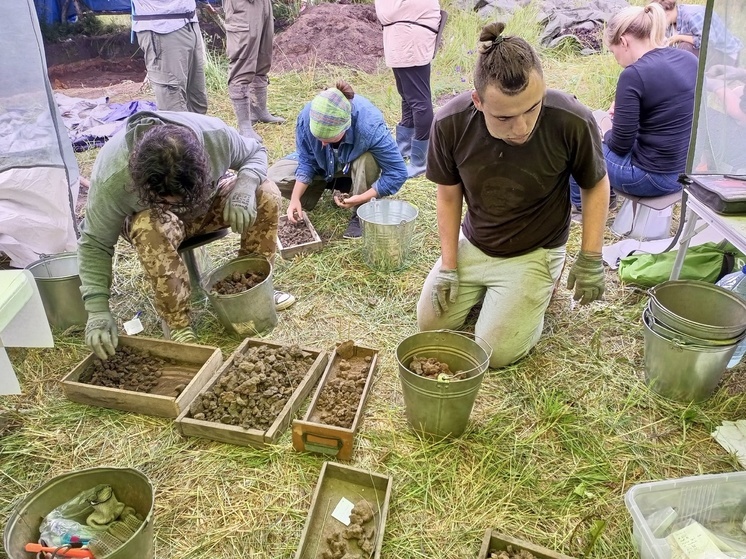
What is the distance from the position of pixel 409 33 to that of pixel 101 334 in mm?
3440

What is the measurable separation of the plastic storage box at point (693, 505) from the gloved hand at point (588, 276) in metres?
1.01

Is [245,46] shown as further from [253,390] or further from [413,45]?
[253,390]

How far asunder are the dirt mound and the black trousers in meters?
3.59

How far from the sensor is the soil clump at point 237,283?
9.77ft

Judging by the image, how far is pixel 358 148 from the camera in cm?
377

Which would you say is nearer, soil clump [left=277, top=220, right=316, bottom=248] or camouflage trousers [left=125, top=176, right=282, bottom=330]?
camouflage trousers [left=125, top=176, right=282, bottom=330]

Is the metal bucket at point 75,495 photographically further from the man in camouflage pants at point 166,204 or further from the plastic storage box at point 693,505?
the plastic storage box at point 693,505

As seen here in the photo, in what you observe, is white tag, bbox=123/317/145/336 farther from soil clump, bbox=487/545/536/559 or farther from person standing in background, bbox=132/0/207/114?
person standing in background, bbox=132/0/207/114

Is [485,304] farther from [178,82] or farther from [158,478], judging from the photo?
[178,82]

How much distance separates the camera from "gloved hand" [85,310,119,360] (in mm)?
2654

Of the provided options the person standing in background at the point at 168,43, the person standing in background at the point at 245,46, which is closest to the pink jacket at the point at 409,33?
the person standing in background at the point at 245,46

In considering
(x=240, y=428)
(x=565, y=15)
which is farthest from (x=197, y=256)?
(x=565, y=15)

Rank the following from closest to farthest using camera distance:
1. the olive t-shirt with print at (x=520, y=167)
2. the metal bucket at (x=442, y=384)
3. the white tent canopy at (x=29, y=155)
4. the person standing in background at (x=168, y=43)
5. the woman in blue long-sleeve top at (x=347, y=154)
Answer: the metal bucket at (x=442, y=384) → the olive t-shirt with print at (x=520, y=167) → the white tent canopy at (x=29, y=155) → the woman in blue long-sleeve top at (x=347, y=154) → the person standing in background at (x=168, y=43)

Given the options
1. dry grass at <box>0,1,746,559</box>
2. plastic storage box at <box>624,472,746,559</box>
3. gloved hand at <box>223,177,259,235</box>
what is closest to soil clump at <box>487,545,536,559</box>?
dry grass at <box>0,1,746,559</box>
